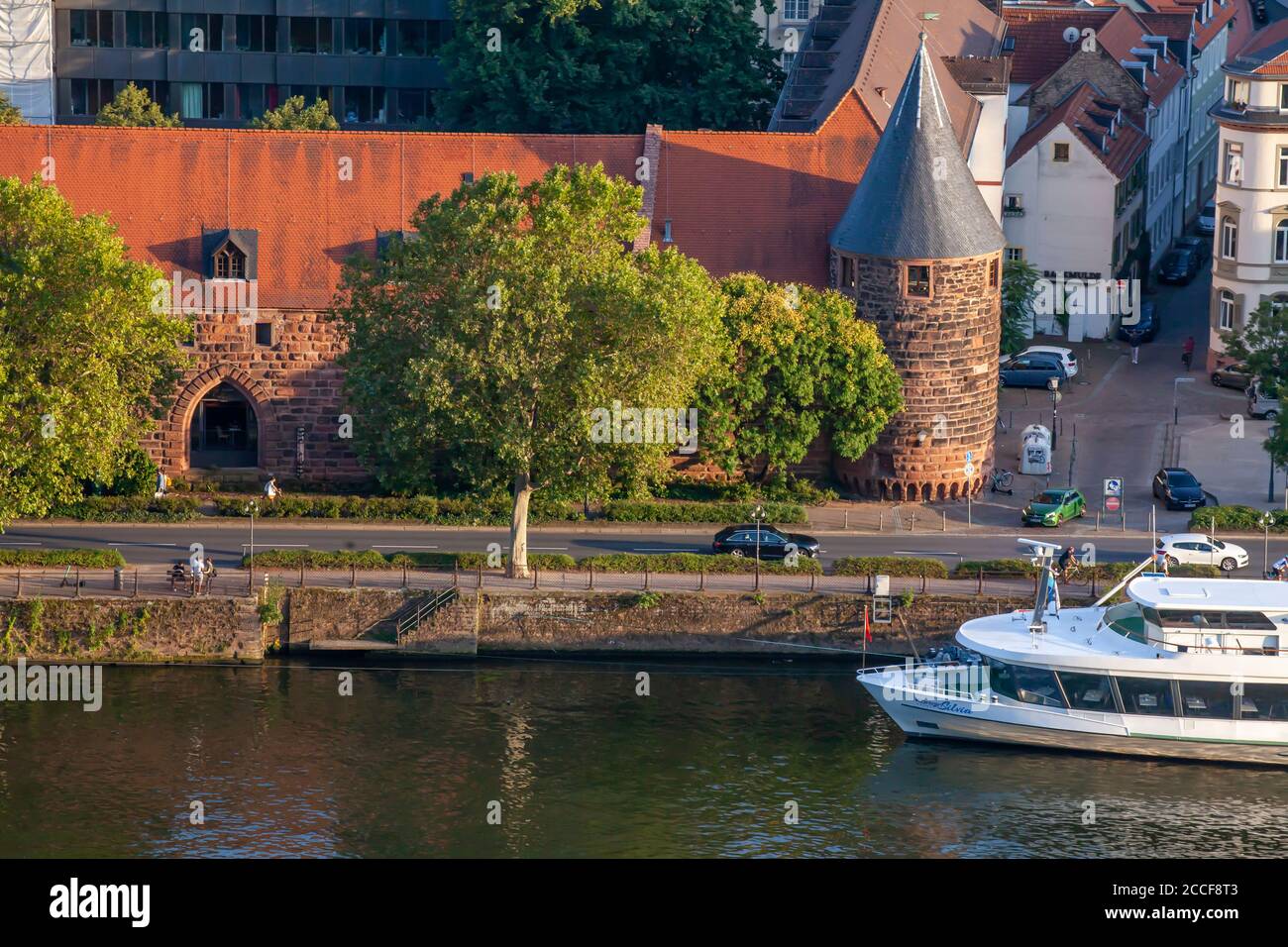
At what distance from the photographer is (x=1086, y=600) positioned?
8938 centimetres

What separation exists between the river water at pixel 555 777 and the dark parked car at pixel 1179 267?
185 feet

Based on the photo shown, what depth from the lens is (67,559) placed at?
301 feet

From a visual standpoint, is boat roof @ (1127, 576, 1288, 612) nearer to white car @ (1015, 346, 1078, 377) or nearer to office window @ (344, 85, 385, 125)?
white car @ (1015, 346, 1078, 377)

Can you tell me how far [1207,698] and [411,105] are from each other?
77.7 metres

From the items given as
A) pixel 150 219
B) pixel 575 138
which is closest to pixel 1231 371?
pixel 575 138

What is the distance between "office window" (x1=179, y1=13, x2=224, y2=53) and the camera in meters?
147

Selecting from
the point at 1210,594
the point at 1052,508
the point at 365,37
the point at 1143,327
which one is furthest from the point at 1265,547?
the point at 365,37

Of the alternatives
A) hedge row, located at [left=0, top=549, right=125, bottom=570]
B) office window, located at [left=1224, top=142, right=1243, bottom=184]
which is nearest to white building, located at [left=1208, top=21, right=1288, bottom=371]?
office window, located at [left=1224, top=142, right=1243, bottom=184]

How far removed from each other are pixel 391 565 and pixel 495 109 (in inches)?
1565

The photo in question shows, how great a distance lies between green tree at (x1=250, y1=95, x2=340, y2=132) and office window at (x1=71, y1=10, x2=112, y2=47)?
51.5 ft

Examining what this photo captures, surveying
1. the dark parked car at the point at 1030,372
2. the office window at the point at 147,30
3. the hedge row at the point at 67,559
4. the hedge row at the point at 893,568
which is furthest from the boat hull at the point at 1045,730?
the office window at the point at 147,30

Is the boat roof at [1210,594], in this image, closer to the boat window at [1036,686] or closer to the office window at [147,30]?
the boat window at [1036,686]

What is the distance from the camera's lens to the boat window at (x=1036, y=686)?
82.4m

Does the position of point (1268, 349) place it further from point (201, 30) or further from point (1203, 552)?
point (201, 30)
